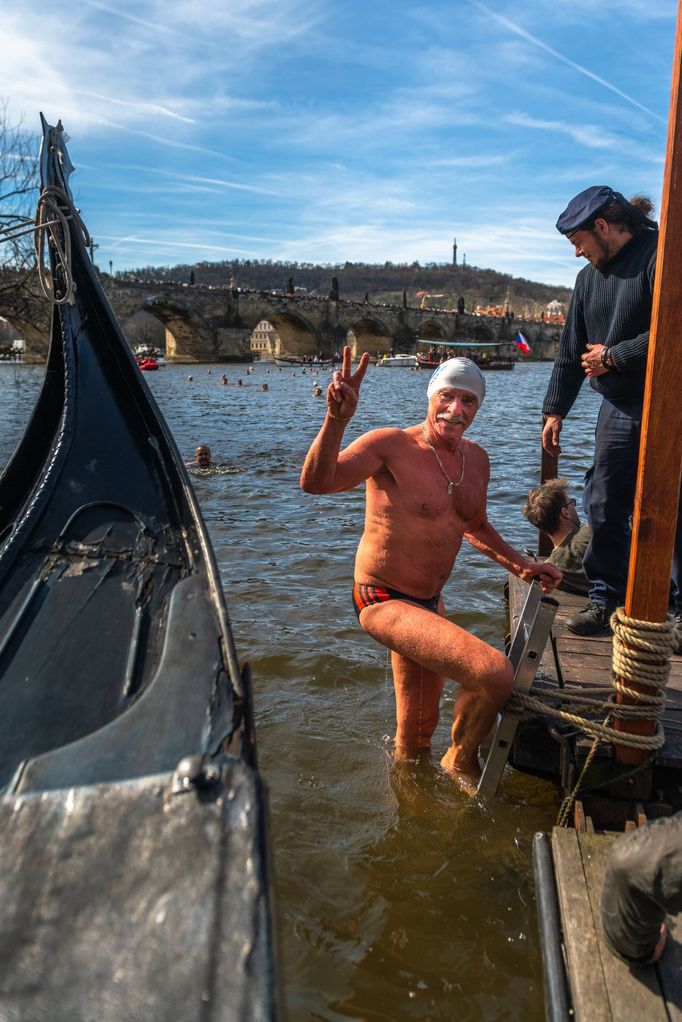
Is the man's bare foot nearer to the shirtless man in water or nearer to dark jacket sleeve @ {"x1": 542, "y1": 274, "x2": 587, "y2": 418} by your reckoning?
the shirtless man in water

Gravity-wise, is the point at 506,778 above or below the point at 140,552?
below

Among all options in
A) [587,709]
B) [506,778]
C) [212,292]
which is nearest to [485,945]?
[587,709]

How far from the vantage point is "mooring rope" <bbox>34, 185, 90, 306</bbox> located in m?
4.18

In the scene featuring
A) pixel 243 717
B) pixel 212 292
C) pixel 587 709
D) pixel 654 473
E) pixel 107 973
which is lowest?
pixel 587 709

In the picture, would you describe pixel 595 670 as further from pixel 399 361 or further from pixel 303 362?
pixel 399 361

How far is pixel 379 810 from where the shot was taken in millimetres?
3549

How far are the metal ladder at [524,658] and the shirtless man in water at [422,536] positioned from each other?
9cm

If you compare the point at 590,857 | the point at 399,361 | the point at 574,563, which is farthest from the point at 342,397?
the point at 399,361

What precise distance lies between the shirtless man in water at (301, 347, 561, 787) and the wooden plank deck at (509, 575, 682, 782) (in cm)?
41

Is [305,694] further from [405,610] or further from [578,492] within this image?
[578,492]

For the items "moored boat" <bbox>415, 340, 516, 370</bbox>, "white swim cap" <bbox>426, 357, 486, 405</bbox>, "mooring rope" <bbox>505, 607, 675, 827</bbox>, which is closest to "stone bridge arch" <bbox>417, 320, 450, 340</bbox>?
"moored boat" <bbox>415, 340, 516, 370</bbox>

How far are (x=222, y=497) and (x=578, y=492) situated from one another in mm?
5386

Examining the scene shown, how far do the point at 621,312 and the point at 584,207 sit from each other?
53cm

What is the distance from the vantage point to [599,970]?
195 centimetres
